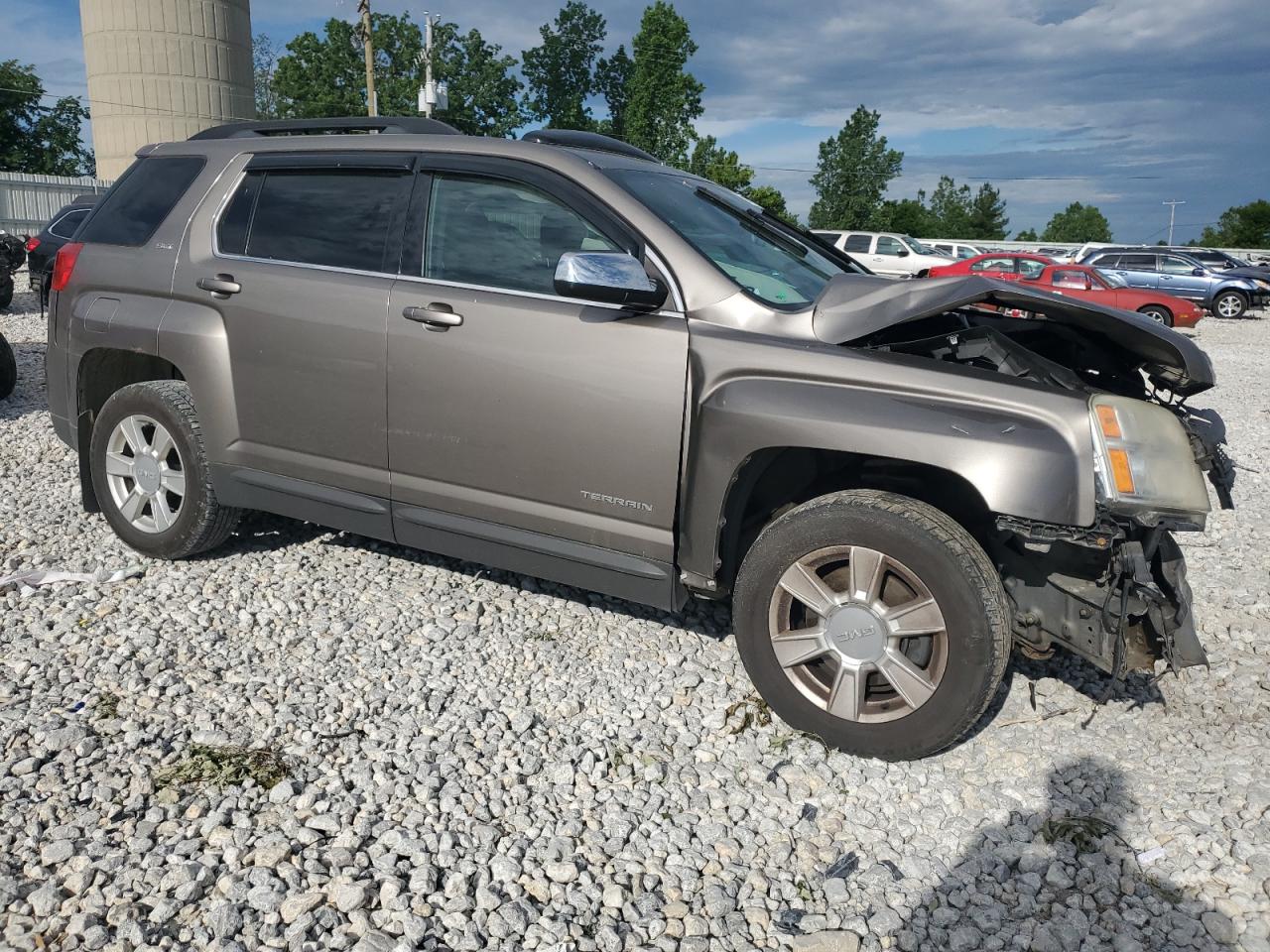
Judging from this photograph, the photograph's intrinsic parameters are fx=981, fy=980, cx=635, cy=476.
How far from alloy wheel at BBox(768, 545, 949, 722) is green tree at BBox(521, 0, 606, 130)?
219ft

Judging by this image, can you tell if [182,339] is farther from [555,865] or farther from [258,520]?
[555,865]

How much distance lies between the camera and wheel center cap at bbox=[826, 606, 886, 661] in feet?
10.4

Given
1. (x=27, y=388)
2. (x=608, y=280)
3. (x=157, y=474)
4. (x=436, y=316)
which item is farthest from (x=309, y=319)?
(x=27, y=388)

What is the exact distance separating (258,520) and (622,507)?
2826mm

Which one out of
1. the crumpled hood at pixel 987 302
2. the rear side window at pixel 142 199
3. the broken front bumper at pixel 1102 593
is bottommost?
the broken front bumper at pixel 1102 593

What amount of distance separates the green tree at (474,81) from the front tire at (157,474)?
59490 mm

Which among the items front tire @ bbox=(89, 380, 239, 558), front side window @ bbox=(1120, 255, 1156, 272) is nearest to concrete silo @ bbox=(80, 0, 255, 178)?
front side window @ bbox=(1120, 255, 1156, 272)

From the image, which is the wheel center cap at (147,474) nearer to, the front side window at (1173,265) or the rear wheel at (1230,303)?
the rear wheel at (1230,303)

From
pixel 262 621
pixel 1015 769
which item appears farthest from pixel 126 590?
pixel 1015 769

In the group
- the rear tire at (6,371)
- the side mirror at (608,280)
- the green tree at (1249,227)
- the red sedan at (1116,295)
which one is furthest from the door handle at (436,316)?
the green tree at (1249,227)

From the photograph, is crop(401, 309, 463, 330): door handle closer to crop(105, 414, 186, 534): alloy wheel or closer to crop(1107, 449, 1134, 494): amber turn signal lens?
crop(105, 414, 186, 534): alloy wheel

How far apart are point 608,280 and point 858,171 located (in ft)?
223

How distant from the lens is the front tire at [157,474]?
178 inches

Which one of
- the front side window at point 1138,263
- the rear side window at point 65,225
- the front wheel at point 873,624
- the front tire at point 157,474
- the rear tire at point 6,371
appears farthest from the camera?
the front side window at point 1138,263
